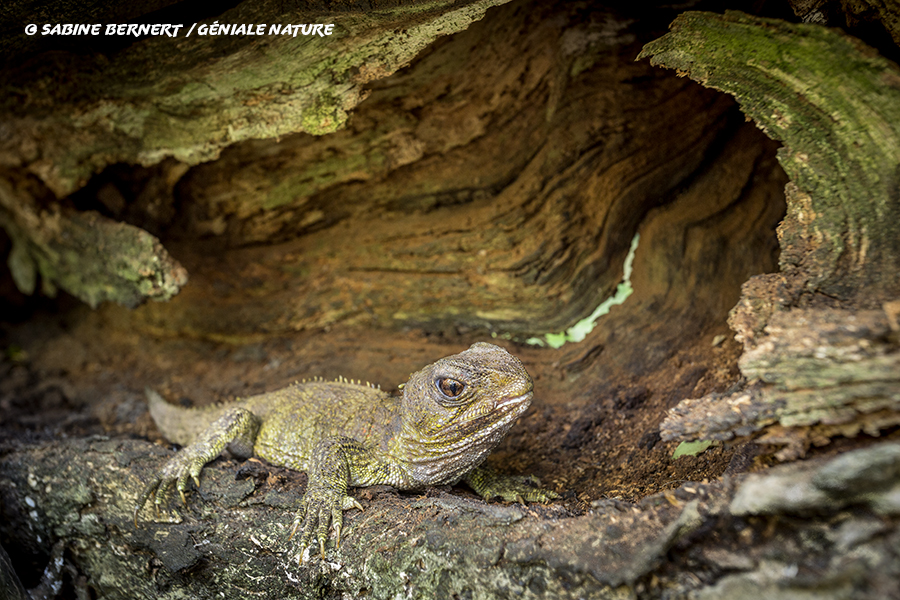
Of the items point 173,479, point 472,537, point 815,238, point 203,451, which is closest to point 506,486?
point 472,537

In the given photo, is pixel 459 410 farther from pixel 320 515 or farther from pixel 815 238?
pixel 815 238

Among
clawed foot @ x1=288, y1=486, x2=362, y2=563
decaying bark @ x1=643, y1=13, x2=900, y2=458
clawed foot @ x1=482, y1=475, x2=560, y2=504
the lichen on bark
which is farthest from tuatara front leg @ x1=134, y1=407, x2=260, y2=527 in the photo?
the lichen on bark

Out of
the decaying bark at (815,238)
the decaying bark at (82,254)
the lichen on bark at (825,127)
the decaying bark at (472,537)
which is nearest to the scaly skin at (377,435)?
the decaying bark at (472,537)

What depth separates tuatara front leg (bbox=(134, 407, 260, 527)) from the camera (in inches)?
172

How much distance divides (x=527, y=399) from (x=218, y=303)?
15.3 ft

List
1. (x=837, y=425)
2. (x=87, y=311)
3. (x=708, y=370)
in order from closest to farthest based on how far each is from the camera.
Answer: (x=837, y=425) → (x=708, y=370) → (x=87, y=311)

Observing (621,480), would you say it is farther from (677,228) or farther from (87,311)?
(87,311)

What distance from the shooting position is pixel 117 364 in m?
7.44

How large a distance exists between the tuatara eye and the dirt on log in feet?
2.28

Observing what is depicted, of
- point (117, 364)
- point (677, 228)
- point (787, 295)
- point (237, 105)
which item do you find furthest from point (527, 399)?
point (117, 364)

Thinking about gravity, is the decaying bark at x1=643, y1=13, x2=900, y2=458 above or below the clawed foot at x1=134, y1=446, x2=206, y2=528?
above

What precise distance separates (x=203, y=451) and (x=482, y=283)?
315 cm

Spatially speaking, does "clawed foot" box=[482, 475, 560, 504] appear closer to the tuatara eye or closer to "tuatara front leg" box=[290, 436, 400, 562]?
"tuatara front leg" box=[290, 436, 400, 562]

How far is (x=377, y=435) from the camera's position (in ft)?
14.8
